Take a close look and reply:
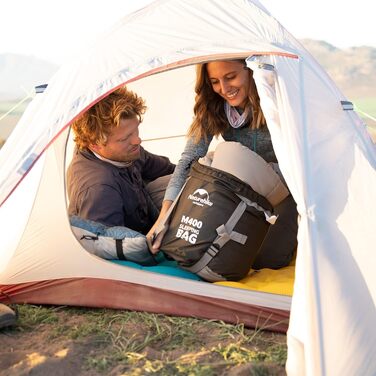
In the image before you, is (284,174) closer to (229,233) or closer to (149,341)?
(229,233)

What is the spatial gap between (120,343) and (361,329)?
91cm

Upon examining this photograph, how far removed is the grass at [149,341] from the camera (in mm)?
2658

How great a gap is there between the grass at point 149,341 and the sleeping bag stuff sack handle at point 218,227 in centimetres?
24

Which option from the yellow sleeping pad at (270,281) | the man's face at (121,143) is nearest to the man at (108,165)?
Result: the man's face at (121,143)

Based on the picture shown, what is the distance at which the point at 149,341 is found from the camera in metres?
2.87

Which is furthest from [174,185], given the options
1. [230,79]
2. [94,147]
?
[230,79]

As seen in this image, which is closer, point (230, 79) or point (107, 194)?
point (230, 79)

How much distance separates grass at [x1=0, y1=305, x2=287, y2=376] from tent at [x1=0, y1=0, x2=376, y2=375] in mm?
68

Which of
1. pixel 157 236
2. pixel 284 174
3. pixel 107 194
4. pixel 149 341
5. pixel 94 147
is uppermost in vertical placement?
pixel 284 174

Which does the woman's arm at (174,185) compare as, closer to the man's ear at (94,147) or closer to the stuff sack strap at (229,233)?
the stuff sack strap at (229,233)

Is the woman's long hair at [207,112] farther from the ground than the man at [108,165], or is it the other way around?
the woman's long hair at [207,112]

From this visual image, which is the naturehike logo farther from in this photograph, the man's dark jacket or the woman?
the man's dark jacket

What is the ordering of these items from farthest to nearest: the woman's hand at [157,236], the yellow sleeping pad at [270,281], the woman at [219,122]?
the woman at [219,122], the woman's hand at [157,236], the yellow sleeping pad at [270,281]

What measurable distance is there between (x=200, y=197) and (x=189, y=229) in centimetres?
14
